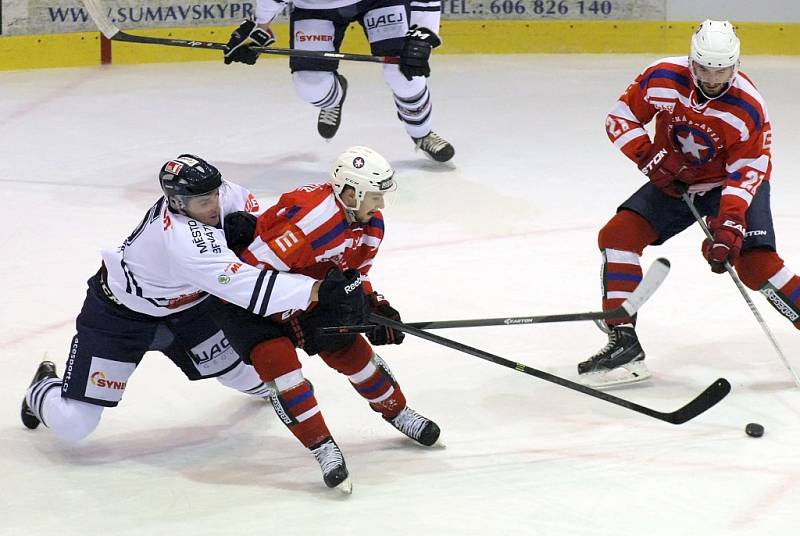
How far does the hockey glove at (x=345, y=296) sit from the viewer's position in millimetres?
2846

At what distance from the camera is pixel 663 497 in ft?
9.45

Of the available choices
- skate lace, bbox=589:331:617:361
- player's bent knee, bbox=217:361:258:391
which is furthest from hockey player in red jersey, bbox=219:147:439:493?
skate lace, bbox=589:331:617:361

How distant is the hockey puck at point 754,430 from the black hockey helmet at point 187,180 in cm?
139

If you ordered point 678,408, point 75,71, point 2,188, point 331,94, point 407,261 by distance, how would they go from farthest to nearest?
point 75,71
point 331,94
point 2,188
point 407,261
point 678,408

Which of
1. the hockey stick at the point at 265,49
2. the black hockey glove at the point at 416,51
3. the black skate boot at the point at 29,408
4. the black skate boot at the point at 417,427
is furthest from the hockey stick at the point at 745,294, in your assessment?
the hockey stick at the point at 265,49

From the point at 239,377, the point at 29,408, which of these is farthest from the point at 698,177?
the point at 29,408

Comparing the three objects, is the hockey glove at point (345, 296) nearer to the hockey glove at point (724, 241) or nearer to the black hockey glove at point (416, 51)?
the hockey glove at point (724, 241)

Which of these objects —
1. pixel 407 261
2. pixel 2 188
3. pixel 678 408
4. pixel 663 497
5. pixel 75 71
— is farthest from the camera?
pixel 75 71

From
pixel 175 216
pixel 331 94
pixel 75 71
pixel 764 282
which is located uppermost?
pixel 175 216

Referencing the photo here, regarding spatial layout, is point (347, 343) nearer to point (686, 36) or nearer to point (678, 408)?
point (678, 408)

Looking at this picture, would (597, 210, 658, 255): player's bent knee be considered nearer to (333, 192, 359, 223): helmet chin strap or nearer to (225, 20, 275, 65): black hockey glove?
(333, 192, 359, 223): helmet chin strap

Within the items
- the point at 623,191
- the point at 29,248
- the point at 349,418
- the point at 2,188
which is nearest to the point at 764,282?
the point at 349,418

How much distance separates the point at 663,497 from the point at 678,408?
60 centimetres

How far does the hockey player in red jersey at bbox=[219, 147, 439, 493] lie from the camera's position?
2.94 meters
